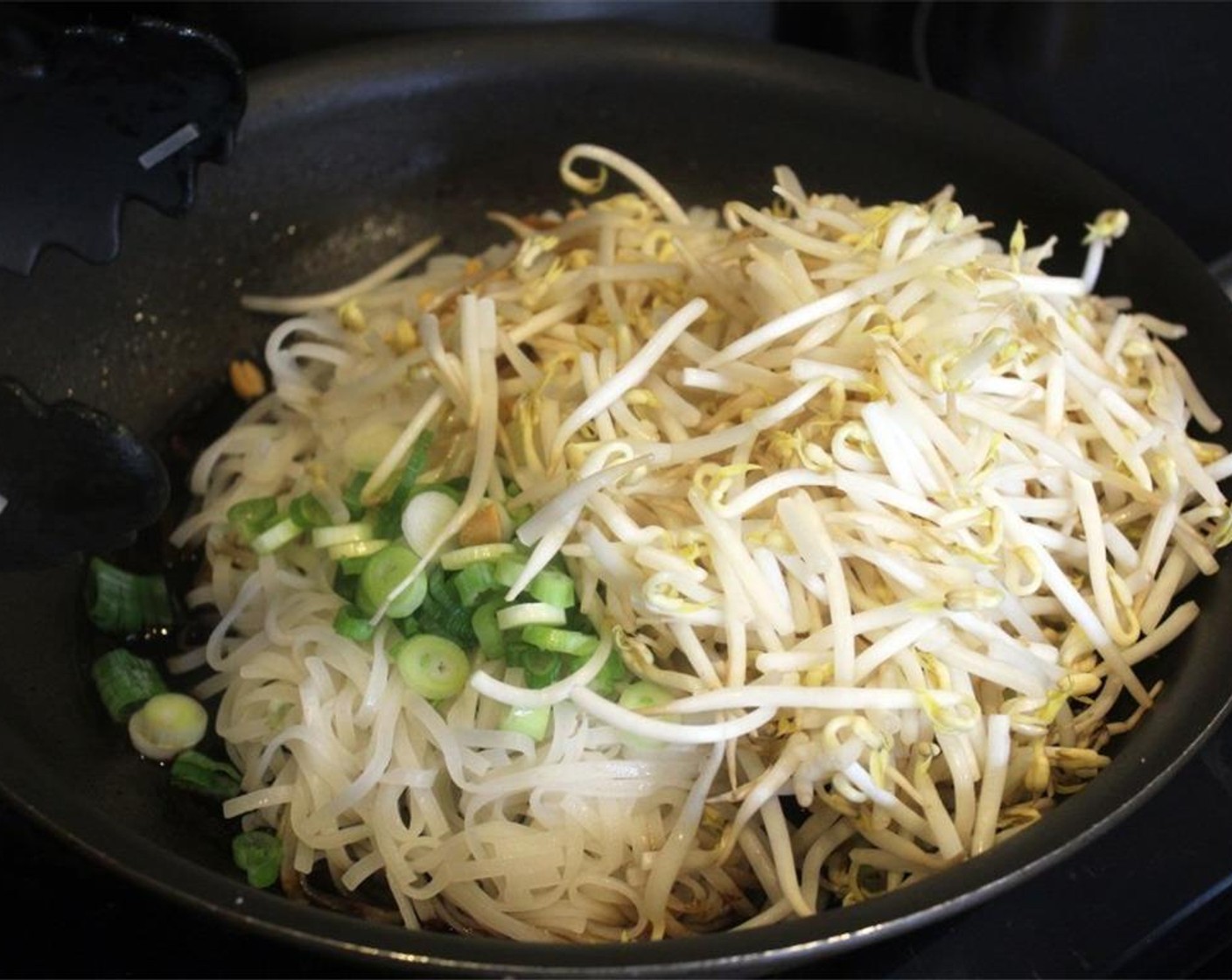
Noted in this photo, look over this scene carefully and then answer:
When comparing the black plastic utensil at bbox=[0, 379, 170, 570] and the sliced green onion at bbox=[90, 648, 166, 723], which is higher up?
the black plastic utensil at bbox=[0, 379, 170, 570]

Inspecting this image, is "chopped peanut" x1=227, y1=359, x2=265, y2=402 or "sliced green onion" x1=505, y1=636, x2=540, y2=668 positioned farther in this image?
"chopped peanut" x1=227, y1=359, x2=265, y2=402

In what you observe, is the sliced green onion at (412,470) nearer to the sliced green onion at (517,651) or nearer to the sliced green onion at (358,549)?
the sliced green onion at (358,549)

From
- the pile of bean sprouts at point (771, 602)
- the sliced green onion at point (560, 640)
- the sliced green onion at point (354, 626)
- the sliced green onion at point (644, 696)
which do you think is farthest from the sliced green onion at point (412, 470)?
the sliced green onion at point (644, 696)

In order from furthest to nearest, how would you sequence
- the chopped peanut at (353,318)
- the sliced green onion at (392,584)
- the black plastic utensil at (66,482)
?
the chopped peanut at (353,318), the sliced green onion at (392,584), the black plastic utensil at (66,482)

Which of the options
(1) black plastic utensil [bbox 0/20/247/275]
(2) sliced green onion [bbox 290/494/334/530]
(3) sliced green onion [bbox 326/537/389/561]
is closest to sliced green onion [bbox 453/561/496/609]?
(3) sliced green onion [bbox 326/537/389/561]

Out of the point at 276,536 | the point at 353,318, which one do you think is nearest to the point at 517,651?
the point at 276,536

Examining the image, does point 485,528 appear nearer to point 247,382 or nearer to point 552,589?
point 552,589

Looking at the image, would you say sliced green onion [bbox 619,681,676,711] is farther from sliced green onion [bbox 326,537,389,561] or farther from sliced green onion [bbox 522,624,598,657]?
sliced green onion [bbox 326,537,389,561]
